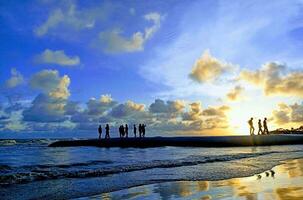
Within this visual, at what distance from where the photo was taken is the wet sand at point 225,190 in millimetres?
11781

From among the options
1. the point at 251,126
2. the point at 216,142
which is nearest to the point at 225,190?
the point at 216,142

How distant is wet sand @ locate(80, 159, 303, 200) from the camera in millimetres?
11781

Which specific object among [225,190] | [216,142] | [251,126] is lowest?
[225,190]

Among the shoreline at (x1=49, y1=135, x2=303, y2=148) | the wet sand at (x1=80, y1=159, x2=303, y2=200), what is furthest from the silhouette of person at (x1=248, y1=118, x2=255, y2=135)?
the wet sand at (x1=80, y1=159, x2=303, y2=200)

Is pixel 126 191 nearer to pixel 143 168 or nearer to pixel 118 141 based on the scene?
pixel 143 168

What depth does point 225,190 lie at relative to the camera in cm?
1322

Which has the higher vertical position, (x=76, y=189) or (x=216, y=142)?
(x=216, y=142)

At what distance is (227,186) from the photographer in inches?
563

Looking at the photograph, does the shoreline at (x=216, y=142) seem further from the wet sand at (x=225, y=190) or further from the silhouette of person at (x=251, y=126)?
the wet sand at (x=225, y=190)

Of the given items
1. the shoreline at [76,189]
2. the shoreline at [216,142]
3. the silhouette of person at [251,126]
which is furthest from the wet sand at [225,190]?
the silhouette of person at [251,126]

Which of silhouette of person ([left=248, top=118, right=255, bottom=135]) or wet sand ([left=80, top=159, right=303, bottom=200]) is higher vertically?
silhouette of person ([left=248, top=118, right=255, bottom=135])

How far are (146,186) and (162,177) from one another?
3.07 meters

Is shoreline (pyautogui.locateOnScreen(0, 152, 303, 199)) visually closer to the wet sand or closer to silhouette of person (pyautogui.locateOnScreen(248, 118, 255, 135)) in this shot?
the wet sand

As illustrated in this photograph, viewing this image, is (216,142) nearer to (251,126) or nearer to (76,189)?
(251,126)
